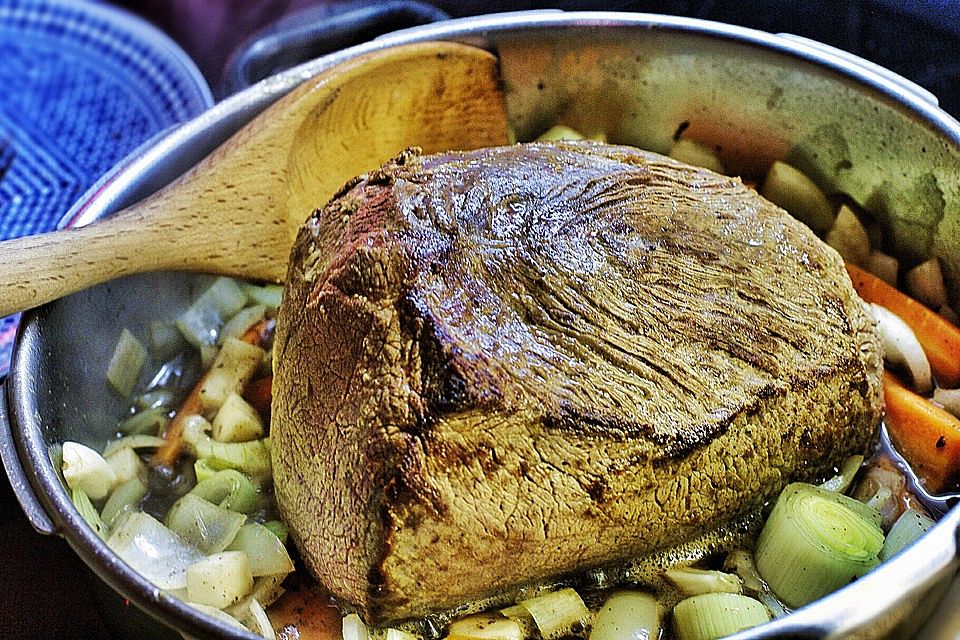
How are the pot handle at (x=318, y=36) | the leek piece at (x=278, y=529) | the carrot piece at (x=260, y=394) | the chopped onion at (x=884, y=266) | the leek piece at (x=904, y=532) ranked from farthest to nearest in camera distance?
the pot handle at (x=318, y=36)
the chopped onion at (x=884, y=266)
the carrot piece at (x=260, y=394)
the leek piece at (x=278, y=529)
the leek piece at (x=904, y=532)

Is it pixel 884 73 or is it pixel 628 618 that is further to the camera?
pixel 884 73

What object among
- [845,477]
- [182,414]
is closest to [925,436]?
[845,477]

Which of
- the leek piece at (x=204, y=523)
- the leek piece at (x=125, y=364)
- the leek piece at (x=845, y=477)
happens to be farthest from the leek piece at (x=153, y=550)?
the leek piece at (x=845, y=477)

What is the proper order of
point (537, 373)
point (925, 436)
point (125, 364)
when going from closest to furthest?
point (537, 373), point (925, 436), point (125, 364)

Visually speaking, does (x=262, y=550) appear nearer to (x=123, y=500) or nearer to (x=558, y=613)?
(x=123, y=500)

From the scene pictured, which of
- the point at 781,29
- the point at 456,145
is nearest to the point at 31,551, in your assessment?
the point at 456,145

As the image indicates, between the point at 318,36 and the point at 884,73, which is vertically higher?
the point at 884,73

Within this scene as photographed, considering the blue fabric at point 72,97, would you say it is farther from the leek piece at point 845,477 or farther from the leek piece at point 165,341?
the leek piece at point 845,477
